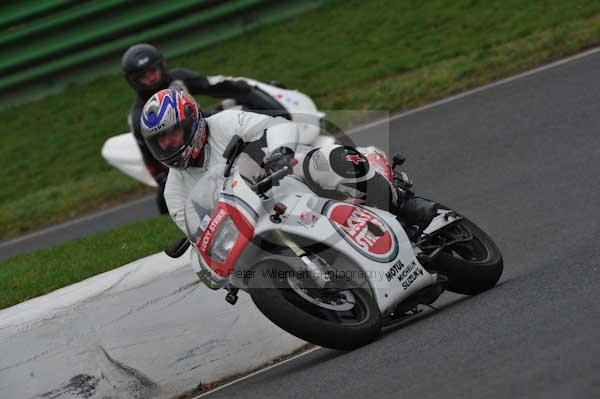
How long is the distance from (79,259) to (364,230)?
3.52 m

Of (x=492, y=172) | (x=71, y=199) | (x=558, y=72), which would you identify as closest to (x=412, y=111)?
(x=558, y=72)

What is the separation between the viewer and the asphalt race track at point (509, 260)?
4465mm

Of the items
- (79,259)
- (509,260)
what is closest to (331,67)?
(79,259)

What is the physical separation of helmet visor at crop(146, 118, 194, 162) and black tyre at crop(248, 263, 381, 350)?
0.89m

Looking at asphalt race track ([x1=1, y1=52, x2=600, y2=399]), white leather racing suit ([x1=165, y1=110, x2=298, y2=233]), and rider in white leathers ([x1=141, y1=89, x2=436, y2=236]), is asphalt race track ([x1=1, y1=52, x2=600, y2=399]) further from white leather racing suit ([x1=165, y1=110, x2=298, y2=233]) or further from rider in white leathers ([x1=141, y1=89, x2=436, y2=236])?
white leather racing suit ([x1=165, y1=110, x2=298, y2=233])

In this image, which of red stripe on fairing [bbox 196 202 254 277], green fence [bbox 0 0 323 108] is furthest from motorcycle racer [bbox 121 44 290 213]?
green fence [bbox 0 0 323 108]

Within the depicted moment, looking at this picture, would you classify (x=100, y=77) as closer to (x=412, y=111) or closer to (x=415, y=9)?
(x=415, y=9)

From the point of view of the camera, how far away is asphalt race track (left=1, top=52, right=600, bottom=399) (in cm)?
446

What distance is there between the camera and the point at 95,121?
15000 millimetres

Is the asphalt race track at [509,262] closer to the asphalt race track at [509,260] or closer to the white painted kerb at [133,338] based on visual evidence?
the asphalt race track at [509,260]

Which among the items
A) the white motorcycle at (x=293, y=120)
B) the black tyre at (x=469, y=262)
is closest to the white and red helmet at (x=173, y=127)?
the black tyre at (x=469, y=262)

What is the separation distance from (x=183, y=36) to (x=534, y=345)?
11610mm

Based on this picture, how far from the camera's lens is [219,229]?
560 centimetres

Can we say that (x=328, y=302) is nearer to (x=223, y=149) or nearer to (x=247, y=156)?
(x=247, y=156)
